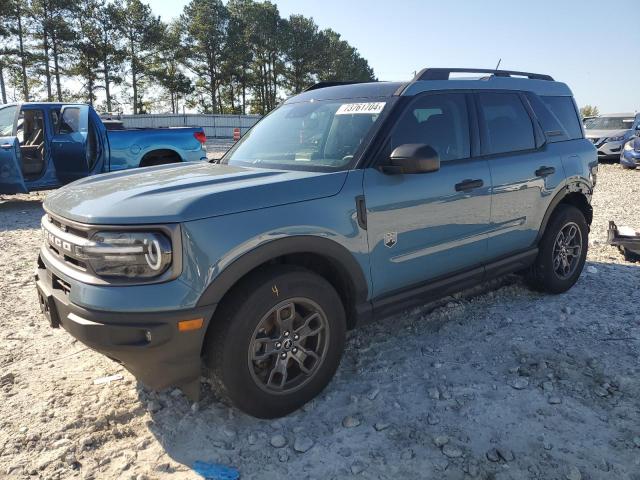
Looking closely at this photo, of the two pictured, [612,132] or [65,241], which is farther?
[612,132]

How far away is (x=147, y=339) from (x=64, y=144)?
7612mm

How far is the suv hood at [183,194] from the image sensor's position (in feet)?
7.75

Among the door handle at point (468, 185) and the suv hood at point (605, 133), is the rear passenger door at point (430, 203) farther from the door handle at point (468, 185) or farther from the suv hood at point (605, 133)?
the suv hood at point (605, 133)

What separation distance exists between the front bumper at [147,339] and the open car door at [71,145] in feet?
22.7

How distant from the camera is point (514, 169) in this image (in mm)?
3928

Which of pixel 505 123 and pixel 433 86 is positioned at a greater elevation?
pixel 433 86

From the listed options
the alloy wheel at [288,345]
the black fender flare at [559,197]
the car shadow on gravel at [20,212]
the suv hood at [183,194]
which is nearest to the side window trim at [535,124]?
the black fender flare at [559,197]

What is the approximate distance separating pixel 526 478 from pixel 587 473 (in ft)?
1.00

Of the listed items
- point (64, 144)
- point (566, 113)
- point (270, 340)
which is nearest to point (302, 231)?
point (270, 340)

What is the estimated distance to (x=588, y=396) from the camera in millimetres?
3012

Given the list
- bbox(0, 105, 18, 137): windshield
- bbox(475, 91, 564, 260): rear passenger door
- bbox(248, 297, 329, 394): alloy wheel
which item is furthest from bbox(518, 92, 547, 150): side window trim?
bbox(0, 105, 18, 137): windshield

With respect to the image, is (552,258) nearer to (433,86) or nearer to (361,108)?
(433,86)

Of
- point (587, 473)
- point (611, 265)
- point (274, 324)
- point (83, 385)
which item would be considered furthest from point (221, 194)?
point (611, 265)

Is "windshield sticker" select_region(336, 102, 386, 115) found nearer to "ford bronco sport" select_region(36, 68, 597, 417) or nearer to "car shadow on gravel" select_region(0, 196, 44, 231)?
"ford bronco sport" select_region(36, 68, 597, 417)
